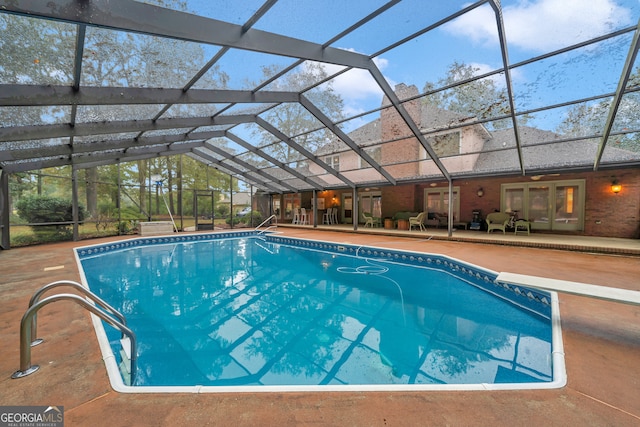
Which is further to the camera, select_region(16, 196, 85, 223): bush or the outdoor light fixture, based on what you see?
select_region(16, 196, 85, 223): bush

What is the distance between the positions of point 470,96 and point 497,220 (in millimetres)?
6250

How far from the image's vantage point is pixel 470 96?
6.13m

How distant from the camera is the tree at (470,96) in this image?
562 centimetres

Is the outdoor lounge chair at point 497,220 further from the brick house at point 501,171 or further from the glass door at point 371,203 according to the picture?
the glass door at point 371,203

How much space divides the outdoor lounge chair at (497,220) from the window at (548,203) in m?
0.69

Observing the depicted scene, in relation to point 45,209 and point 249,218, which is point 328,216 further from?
point 45,209

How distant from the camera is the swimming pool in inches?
111

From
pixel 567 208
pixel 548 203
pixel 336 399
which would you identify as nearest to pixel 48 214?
pixel 336 399

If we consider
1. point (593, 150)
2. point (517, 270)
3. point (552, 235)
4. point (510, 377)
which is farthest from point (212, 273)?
point (552, 235)

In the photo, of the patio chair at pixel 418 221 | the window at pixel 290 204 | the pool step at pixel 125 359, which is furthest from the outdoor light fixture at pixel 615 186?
the window at pixel 290 204

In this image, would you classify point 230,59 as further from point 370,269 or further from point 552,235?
point 552,235

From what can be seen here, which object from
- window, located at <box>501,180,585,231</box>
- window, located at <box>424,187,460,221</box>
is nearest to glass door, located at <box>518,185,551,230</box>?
window, located at <box>501,180,585,231</box>

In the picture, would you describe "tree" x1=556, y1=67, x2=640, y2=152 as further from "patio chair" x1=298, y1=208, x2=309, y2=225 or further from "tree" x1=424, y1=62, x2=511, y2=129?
"patio chair" x1=298, y1=208, x2=309, y2=225

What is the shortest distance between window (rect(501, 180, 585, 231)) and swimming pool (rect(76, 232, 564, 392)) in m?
5.97
